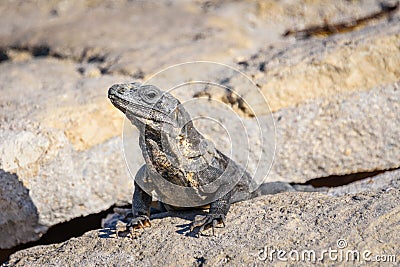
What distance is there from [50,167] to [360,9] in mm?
5582

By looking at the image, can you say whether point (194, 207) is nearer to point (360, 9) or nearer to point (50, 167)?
point (50, 167)

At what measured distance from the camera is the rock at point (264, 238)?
4.07 meters

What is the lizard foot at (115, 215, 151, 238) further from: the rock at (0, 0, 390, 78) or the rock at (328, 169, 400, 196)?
the rock at (0, 0, 390, 78)

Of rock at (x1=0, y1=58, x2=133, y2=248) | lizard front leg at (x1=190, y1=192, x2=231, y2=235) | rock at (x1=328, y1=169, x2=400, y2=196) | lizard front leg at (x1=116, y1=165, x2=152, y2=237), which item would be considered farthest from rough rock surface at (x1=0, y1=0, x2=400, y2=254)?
lizard front leg at (x1=190, y1=192, x2=231, y2=235)

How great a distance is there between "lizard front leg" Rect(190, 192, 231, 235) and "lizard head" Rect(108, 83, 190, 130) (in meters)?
0.73

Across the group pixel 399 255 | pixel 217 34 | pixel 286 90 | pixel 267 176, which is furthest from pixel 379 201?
pixel 217 34

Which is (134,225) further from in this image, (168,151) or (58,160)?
(58,160)

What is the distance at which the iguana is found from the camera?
15.1 feet

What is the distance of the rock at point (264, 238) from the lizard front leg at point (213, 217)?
0.27 feet

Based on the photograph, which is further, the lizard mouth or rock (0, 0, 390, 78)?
rock (0, 0, 390, 78)

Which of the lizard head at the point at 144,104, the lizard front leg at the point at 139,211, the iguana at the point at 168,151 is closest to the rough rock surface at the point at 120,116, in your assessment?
the lizard front leg at the point at 139,211

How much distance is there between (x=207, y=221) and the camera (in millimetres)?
4570

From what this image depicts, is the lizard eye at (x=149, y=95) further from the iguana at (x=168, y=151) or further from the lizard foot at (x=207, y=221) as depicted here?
the lizard foot at (x=207, y=221)

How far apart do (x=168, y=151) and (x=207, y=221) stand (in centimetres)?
65
